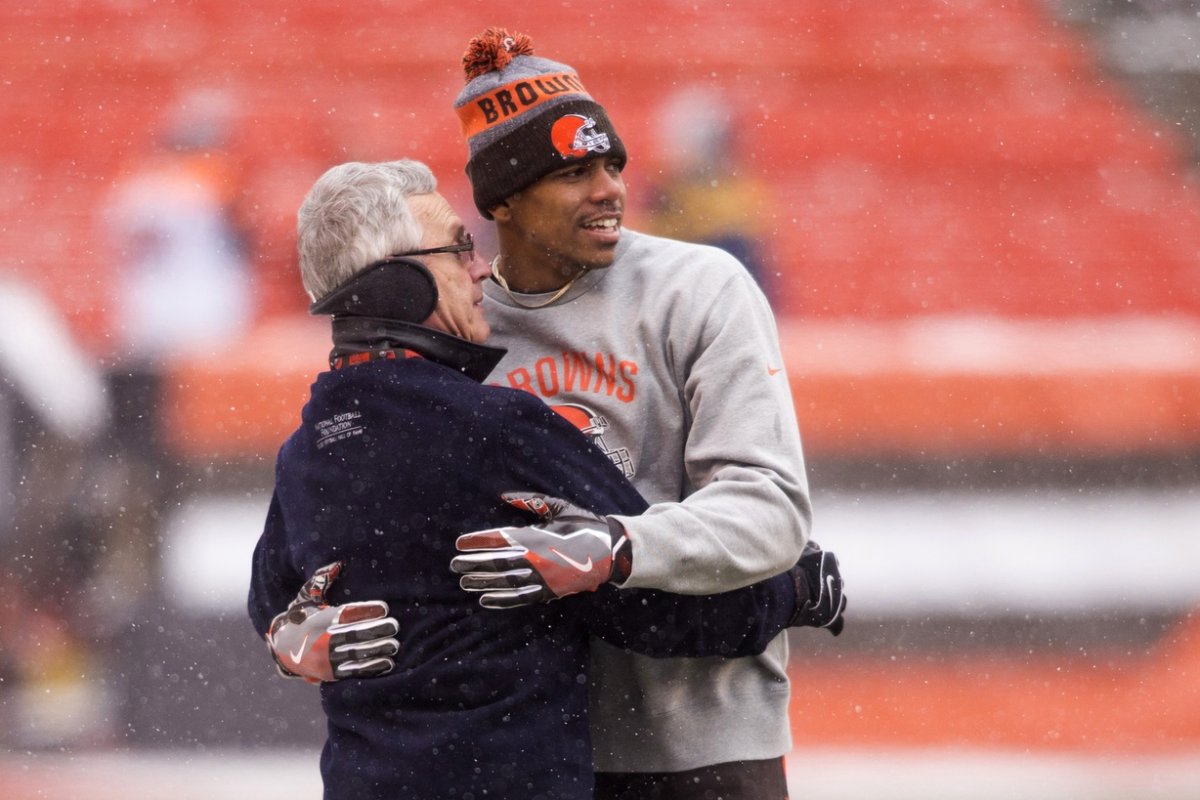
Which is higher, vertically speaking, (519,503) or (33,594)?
(33,594)

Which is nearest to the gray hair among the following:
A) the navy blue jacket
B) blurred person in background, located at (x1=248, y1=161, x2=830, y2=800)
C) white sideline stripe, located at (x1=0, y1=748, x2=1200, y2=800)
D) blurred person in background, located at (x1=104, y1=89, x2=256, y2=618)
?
blurred person in background, located at (x1=248, y1=161, x2=830, y2=800)

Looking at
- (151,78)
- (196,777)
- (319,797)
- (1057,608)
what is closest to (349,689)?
(319,797)

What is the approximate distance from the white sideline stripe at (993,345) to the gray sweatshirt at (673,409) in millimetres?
3936

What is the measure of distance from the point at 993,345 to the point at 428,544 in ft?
17.6

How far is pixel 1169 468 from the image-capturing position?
18.6ft

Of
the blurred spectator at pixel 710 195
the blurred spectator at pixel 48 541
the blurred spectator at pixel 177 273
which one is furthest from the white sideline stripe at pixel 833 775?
the blurred spectator at pixel 710 195

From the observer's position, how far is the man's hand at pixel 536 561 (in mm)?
1405

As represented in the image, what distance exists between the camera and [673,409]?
173cm

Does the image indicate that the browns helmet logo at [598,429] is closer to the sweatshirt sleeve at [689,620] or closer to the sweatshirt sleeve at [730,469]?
the sweatshirt sleeve at [730,469]

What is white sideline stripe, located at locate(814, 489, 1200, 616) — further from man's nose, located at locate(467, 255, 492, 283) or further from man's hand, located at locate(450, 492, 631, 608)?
man's hand, located at locate(450, 492, 631, 608)

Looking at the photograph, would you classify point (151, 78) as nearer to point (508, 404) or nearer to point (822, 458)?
point (822, 458)

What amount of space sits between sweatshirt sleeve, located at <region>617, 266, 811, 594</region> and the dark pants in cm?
30

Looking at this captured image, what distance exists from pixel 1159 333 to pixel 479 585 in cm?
646

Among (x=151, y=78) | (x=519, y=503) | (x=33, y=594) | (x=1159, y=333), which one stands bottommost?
(x=519, y=503)
